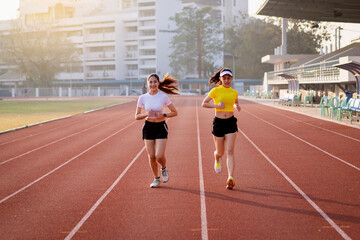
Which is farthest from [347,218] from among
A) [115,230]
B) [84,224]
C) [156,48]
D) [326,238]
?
[156,48]

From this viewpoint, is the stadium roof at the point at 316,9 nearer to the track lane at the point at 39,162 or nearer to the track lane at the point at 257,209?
the track lane at the point at 39,162

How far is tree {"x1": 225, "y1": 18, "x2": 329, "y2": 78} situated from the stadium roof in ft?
158

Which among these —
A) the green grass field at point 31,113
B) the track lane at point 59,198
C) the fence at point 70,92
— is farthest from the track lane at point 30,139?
the fence at point 70,92

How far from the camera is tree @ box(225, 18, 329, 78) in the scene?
263ft

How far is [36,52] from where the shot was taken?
7644cm

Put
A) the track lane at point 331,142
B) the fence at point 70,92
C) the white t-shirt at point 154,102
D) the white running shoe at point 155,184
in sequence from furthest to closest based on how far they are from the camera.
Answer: the fence at point 70,92 → the track lane at point 331,142 → the white running shoe at point 155,184 → the white t-shirt at point 154,102

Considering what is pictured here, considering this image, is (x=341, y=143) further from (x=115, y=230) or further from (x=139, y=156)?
(x=115, y=230)

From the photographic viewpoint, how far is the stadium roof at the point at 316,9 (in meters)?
28.4

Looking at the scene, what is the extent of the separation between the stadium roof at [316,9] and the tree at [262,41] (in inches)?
1893

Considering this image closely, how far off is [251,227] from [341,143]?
8.30 m

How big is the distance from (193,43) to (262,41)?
543 inches

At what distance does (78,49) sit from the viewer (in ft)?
309

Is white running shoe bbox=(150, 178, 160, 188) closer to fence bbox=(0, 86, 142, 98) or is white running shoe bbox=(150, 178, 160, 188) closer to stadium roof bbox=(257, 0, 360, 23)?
stadium roof bbox=(257, 0, 360, 23)

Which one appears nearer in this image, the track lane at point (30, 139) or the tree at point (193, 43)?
the track lane at point (30, 139)
